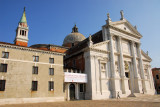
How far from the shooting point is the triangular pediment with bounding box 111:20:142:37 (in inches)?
1253

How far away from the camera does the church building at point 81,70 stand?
1777 centimetres

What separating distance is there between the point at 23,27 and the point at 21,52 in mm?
28082

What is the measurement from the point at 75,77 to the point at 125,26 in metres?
19.8

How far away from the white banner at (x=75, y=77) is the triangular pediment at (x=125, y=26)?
1417 cm

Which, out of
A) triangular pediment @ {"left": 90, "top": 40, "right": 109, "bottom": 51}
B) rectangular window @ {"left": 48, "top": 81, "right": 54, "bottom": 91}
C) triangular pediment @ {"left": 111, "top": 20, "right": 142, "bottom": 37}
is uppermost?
triangular pediment @ {"left": 111, "top": 20, "right": 142, "bottom": 37}

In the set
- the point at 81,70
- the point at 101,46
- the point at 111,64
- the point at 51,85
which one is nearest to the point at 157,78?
the point at 111,64

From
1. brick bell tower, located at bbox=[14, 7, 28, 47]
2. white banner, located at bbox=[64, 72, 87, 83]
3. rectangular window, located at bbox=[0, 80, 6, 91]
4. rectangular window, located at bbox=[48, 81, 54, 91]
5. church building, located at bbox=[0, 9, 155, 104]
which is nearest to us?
rectangular window, located at bbox=[0, 80, 6, 91]

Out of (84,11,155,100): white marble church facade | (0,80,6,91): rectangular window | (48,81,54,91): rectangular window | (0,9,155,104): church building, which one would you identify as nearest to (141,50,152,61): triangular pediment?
(0,9,155,104): church building

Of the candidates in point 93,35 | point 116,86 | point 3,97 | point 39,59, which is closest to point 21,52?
point 39,59

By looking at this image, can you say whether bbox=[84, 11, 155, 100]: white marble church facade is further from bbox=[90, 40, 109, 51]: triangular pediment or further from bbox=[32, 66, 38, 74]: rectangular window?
bbox=[32, 66, 38, 74]: rectangular window

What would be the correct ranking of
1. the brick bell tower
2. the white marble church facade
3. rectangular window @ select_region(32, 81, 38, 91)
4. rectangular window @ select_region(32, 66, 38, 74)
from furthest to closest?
the brick bell tower → the white marble church facade → rectangular window @ select_region(32, 66, 38, 74) → rectangular window @ select_region(32, 81, 38, 91)

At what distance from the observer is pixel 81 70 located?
2706 centimetres

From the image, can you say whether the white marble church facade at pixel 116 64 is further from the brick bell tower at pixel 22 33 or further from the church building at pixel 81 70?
the brick bell tower at pixel 22 33

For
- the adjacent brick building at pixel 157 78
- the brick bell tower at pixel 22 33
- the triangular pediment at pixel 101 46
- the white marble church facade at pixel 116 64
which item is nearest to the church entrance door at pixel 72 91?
the white marble church facade at pixel 116 64
